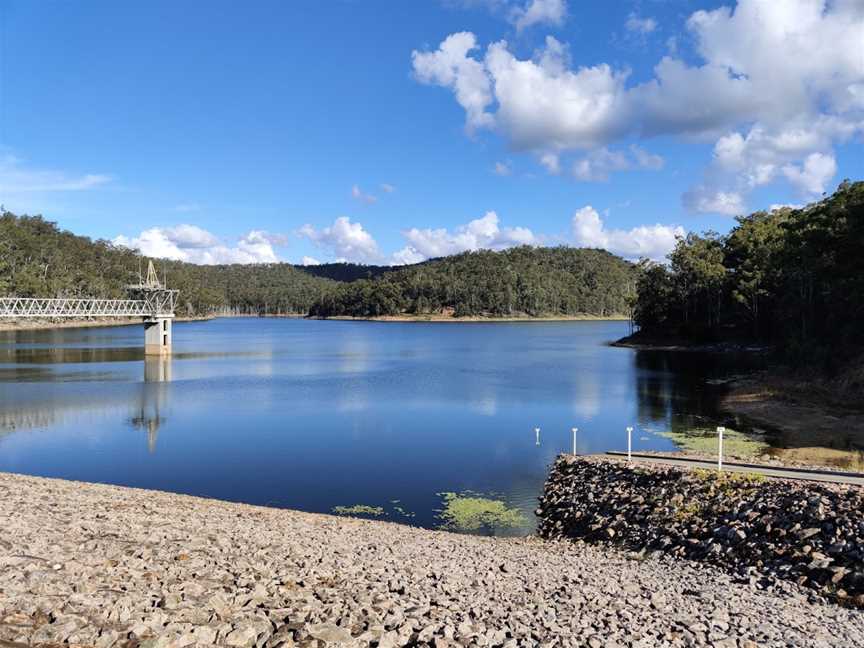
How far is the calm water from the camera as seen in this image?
Result: 24.7 metres

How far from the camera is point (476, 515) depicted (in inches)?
806

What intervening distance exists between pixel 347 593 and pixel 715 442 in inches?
961

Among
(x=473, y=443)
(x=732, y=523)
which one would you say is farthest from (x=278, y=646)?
(x=473, y=443)

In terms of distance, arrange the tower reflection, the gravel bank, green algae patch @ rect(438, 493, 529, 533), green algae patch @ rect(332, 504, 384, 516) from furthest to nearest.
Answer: the tower reflection, green algae patch @ rect(332, 504, 384, 516), green algae patch @ rect(438, 493, 529, 533), the gravel bank

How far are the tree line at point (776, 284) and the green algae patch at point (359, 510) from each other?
40.7 meters

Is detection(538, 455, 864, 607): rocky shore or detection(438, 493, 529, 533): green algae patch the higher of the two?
detection(538, 455, 864, 607): rocky shore

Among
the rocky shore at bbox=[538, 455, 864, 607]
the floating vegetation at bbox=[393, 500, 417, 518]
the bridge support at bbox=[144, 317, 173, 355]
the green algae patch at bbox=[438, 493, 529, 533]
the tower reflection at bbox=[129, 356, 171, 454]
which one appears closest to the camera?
the rocky shore at bbox=[538, 455, 864, 607]

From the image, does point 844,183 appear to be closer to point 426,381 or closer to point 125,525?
point 426,381

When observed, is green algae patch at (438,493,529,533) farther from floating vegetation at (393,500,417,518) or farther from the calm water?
floating vegetation at (393,500,417,518)

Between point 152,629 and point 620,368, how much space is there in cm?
6344

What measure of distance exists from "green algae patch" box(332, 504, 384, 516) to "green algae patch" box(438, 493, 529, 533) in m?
2.04

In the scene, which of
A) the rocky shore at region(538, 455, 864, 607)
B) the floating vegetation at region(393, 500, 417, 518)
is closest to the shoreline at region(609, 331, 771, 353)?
the rocky shore at region(538, 455, 864, 607)

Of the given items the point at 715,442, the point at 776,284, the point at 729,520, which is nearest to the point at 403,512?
the point at 729,520

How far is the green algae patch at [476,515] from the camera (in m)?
19.6
